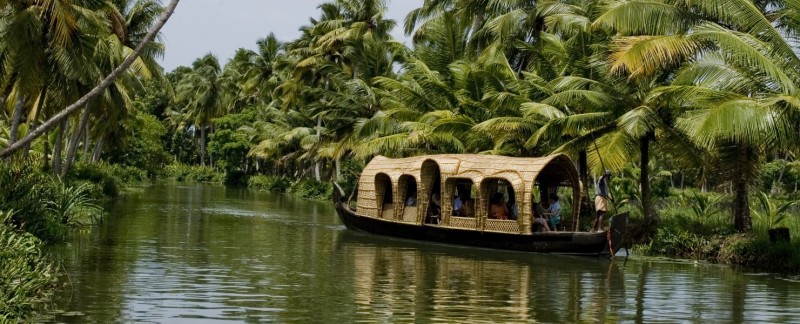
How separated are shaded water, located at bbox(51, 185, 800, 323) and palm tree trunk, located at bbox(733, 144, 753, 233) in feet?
5.04

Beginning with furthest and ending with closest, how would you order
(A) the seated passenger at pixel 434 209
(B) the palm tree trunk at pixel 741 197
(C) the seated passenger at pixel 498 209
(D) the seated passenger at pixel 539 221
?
1. (A) the seated passenger at pixel 434 209
2. (C) the seated passenger at pixel 498 209
3. (D) the seated passenger at pixel 539 221
4. (B) the palm tree trunk at pixel 741 197

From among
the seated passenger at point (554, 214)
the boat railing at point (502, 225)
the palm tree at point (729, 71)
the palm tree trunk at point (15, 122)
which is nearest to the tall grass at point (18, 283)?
the palm tree trunk at point (15, 122)

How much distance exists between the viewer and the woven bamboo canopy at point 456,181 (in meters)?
17.2

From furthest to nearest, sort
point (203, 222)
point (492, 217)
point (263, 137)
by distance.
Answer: point (263, 137) < point (203, 222) < point (492, 217)

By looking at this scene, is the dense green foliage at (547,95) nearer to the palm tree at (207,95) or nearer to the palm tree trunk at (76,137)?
the palm tree trunk at (76,137)

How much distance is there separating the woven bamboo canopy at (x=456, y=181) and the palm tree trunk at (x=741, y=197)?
293 cm

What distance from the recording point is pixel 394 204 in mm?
20250

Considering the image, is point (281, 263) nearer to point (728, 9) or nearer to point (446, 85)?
point (728, 9)

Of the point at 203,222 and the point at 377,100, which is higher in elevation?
the point at 377,100

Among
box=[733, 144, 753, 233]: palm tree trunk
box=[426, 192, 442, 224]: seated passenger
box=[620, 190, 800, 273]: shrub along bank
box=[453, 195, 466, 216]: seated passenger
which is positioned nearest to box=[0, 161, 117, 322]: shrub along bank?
box=[426, 192, 442, 224]: seated passenger

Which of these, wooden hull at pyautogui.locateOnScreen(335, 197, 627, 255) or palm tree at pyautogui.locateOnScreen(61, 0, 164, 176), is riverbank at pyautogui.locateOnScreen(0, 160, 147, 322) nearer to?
palm tree at pyautogui.locateOnScreen(61, 0, 164, 176)

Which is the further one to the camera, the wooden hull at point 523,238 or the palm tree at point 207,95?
the palm tree at point 207,95

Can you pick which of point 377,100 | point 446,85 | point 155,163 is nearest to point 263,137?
point 155,163

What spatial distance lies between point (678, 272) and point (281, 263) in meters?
6.44
